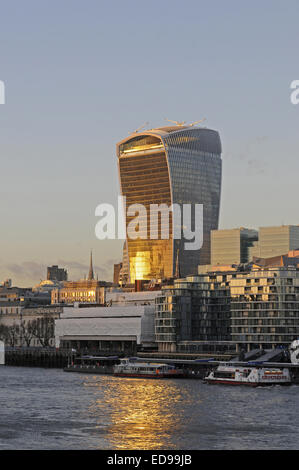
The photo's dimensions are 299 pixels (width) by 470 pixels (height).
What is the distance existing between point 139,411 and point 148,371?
73.9m

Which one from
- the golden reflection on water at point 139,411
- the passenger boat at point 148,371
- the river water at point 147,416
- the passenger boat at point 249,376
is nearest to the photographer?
the river water at point 147,416

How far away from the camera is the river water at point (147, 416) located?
90.0m

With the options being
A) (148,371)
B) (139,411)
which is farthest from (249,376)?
(139,411)

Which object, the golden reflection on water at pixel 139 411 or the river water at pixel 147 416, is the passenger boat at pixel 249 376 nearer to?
the river water at pixel 147 416

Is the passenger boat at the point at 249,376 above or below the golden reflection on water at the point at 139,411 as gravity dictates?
above

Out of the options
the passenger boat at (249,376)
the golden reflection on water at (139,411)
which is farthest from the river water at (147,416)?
the passenger boat at (249,376)

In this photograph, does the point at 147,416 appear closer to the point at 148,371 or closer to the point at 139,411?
the point at 139,411

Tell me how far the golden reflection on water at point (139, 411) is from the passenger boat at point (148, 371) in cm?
1365

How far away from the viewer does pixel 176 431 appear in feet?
317

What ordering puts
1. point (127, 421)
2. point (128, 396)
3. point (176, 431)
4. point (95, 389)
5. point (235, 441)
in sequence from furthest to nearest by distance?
point (95, 389), point (128, 396), point (127, 421), point (176, 431), point (235, 441)

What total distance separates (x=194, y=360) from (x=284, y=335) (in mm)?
19172

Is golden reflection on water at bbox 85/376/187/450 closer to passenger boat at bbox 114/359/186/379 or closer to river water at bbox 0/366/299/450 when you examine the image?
river water at bbox 0/366/299/450
